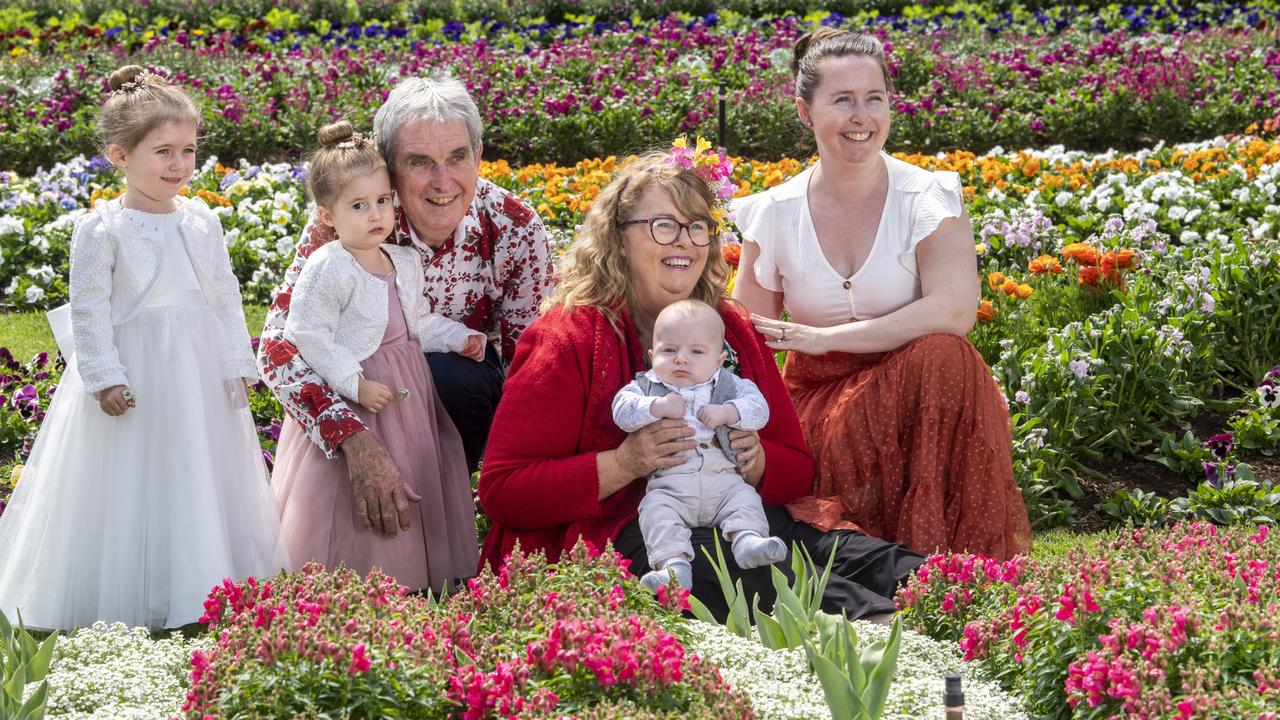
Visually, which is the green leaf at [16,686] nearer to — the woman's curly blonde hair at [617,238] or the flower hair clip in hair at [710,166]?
the woman's curly blonde hair at [617,238]

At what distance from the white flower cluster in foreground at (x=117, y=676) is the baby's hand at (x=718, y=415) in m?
1.28

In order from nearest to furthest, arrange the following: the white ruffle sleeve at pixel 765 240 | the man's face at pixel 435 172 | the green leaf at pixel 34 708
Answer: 1. the green leaf at pixel 34 708
2. the man's face at pixel 435 172
3. the white ruffle sleeve at pixel 765 240

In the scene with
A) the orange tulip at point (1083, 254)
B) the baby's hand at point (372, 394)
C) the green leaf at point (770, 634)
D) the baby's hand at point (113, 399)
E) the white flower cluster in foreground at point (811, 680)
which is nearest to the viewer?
the white flower cluster in foreground at point (811, 680)

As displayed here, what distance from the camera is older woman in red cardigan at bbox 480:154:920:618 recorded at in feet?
12.2

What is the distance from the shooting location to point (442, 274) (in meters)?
4.33

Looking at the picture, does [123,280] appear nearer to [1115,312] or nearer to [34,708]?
[34,708]

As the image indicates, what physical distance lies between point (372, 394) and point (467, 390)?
0.35m

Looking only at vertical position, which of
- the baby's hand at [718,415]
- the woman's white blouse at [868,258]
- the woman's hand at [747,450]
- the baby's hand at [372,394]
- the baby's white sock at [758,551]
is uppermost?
the woman's white blouse at [868,258]

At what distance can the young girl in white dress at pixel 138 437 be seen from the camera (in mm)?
3895

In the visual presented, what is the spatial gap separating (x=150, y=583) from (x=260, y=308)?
3.38 meters

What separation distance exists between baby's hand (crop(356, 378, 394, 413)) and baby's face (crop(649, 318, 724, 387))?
75 cm

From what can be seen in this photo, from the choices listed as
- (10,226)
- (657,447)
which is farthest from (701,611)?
(10,226)

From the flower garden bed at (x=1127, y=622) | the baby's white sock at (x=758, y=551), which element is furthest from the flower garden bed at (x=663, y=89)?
the flower garden bed at (x=1127, y=622)

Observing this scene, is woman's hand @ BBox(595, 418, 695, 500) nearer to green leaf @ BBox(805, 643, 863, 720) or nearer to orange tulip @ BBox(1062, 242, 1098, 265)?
green leaf @ BBox(805, 643, 863, 720)
